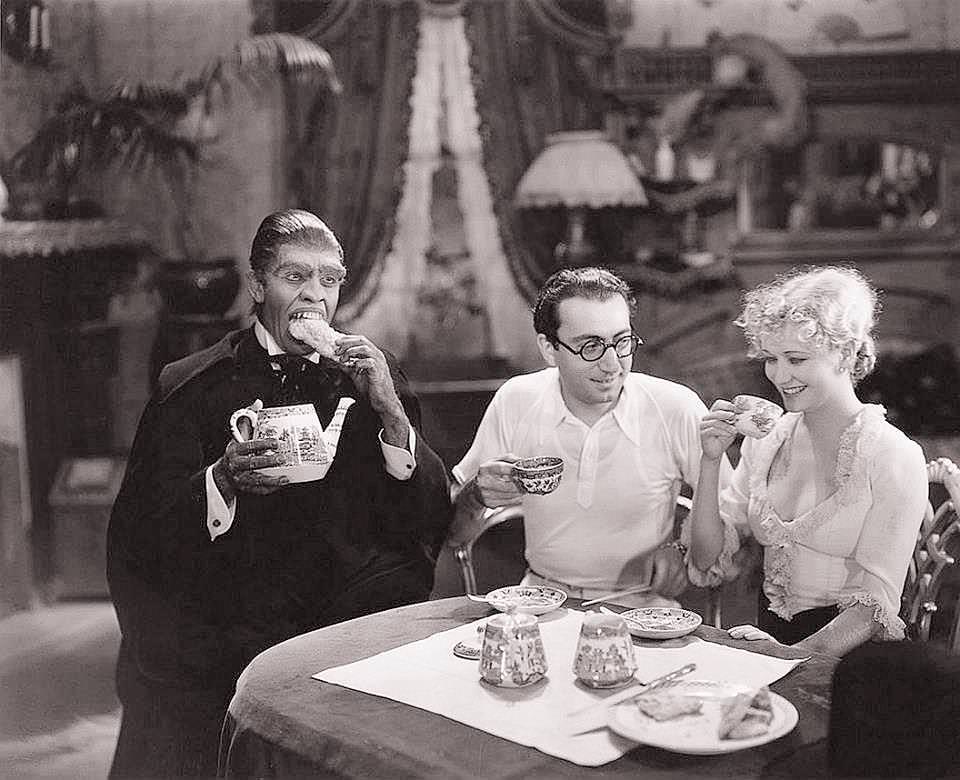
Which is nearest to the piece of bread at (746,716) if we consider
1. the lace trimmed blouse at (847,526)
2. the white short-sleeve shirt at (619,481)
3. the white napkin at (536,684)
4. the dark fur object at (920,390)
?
the white napkin at (536,684)

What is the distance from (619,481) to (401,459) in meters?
0.46

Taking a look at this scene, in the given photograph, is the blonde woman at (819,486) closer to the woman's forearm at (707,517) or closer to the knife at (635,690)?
the woman's forearm at (707,517)

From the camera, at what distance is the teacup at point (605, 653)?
61.0 inches

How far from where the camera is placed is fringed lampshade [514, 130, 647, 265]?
3432 millimetres

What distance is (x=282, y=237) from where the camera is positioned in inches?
88.8

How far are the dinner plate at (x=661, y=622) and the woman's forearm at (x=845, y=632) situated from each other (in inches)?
10.8

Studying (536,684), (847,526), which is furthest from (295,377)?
(847,526)

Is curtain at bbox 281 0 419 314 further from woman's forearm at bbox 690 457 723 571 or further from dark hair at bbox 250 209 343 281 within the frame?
woman's forearm at bbox 690 457 723 571

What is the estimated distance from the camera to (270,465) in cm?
208

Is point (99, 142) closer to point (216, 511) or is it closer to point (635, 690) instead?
point (216, 511)

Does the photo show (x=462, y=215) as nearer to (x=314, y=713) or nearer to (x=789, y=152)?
(x=789, y=152)

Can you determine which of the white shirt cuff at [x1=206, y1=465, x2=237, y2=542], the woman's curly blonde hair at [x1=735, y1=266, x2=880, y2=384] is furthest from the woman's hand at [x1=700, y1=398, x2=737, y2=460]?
the white shirt cuff at [x1=206, y1=465, x2=237, y2=542]

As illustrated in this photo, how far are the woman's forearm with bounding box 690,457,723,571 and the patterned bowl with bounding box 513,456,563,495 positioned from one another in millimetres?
280

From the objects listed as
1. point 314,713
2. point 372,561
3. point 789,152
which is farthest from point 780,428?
point 789,152
